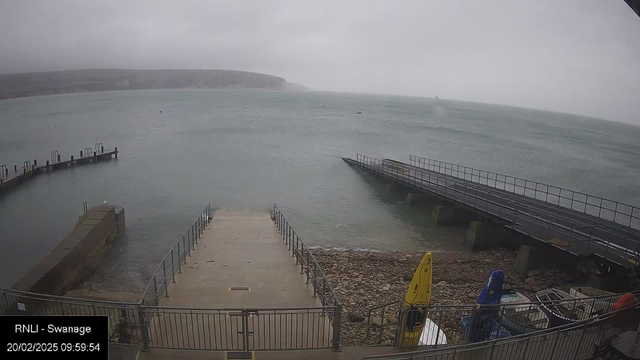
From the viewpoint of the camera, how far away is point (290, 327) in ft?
25.4

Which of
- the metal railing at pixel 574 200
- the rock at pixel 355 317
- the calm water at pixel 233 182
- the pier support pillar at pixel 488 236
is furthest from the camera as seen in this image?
the metal railing at pixel 574 200

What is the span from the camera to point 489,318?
305 inches

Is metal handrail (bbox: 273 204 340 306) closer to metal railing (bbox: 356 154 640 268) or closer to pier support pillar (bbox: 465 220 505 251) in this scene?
pier support pillar (bbox: 465 220 505 251)

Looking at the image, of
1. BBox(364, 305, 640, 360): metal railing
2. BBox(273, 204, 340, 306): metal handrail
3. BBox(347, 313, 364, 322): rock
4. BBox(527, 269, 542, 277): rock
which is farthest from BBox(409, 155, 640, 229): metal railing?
BBox(364, 305, 640, 360): metal railing

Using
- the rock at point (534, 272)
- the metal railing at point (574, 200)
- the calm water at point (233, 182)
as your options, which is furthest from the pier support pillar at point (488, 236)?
the metal railing at point (574, 200)

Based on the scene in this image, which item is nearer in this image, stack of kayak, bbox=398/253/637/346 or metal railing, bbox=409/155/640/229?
stack of kayak, bbox=398/253/637/346

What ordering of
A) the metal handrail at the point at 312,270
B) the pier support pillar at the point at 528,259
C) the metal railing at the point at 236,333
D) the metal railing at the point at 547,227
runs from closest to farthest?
the metal railing at the point at 236,333 → the metal handrail at the point at 312,270 → the metal railing at the point at 547,227 → the pier support pillar at the point at 528,259

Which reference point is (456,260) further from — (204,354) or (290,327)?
(204,354)

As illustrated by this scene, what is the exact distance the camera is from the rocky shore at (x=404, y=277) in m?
12.9

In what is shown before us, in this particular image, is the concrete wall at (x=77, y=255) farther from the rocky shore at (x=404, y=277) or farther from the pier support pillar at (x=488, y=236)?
the pier support pillar at (x=488, y=236)

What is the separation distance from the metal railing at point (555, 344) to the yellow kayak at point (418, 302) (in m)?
0.75

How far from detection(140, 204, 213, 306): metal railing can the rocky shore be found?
4885mm

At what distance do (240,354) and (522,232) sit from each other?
15.1 meters

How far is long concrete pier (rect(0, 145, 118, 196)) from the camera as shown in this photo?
103ft
